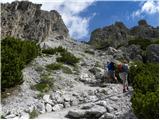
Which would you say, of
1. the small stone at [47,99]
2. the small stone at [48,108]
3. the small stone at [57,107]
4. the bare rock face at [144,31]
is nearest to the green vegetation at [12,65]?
the small stone at [47,99]

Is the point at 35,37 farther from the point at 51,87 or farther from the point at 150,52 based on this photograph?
the point at 51,87

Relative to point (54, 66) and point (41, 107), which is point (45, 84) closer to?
point (41, 107)

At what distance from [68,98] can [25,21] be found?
Result: 39998 mm

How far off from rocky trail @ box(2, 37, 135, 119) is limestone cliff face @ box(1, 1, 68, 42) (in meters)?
25.7

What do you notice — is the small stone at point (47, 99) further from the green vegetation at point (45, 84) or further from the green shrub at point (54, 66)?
the green shrub at point (54, 66)

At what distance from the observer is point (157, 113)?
40.1 feet

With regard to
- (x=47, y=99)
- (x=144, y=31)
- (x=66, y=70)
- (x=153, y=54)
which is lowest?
(x=47, y=99)

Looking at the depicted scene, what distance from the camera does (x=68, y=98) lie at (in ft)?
56.4

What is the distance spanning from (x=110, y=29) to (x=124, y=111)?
69925mm

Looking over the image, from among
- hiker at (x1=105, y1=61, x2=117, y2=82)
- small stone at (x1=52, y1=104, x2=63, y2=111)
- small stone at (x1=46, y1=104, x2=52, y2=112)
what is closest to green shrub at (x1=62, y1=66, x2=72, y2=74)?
hiker at (x1=105, y1=61, x2=117, y2=82)

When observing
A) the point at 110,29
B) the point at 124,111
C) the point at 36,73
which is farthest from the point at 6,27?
the point at 110,29

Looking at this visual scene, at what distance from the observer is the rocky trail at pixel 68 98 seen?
14.4m

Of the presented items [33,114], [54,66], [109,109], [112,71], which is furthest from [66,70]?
[109,109]

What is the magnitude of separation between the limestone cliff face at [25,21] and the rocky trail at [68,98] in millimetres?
25694
